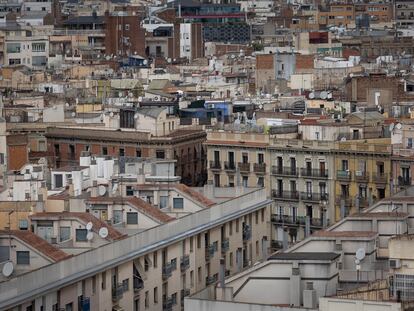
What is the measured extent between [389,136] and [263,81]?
55.9 metres

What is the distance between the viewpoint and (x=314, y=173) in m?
83.9

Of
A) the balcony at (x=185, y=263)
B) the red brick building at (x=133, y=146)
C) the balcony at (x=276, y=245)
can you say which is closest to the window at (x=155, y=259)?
the balcony at (x=185, y=263)

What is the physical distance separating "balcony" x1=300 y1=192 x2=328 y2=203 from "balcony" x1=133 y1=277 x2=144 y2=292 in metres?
22.5

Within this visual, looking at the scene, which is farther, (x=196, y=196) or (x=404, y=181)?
(x=404, y=181)

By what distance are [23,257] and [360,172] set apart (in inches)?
1107

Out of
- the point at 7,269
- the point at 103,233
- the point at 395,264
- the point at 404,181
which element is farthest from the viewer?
the point at 404,181

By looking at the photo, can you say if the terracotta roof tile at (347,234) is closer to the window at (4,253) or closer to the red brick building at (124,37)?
the window at (4,253)

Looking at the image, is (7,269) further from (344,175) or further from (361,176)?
(344,175)

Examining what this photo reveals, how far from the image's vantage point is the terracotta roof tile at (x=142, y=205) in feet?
211

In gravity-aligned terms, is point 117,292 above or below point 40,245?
below

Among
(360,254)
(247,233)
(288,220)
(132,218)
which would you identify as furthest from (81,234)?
(288,220)

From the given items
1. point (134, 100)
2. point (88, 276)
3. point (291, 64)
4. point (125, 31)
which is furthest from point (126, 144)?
point (125, 31)

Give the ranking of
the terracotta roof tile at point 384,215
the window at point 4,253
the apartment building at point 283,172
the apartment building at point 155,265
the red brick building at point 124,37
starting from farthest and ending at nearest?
the red brick building at point 124,37 → the apartment building at point 283,172 → the window at point 4,253 → the apartment building at point 155,265 → the terracotta roof tile at point 384,215

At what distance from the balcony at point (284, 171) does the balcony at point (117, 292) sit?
2532cm
